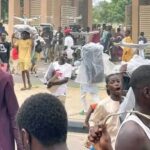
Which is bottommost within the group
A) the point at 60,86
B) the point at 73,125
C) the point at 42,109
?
the point at 73,125

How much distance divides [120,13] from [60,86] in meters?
70.6

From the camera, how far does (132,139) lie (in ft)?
11.3

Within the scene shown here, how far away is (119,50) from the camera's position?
74.6 feet

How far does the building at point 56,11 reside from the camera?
3572 centimetres

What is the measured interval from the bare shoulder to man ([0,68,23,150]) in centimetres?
136

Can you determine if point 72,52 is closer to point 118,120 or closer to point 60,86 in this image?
point 60,86

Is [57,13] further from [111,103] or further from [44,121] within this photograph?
[44,121]

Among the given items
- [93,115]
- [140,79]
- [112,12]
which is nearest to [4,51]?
[93,115]

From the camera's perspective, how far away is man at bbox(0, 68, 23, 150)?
4691mm

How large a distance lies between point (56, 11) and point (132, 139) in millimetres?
32518

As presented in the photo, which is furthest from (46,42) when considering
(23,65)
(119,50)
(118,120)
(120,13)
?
(120,13)

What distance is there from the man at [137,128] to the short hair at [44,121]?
1.00m

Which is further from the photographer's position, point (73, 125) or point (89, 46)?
point (89, 46)

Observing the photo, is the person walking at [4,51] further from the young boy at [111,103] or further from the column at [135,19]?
the young boy at [111,103]
